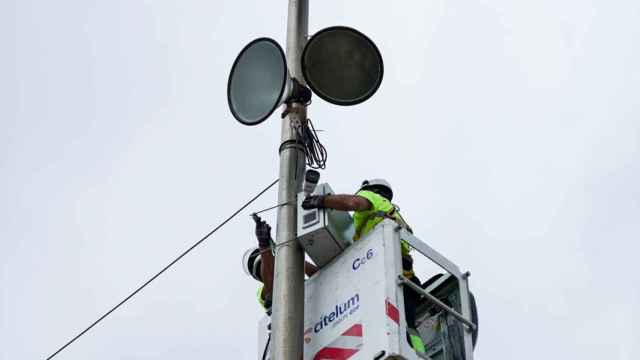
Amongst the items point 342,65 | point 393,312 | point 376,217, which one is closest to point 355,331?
point 393,312

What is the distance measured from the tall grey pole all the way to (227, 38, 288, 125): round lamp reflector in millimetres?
228

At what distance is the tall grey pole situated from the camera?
26.6 feet

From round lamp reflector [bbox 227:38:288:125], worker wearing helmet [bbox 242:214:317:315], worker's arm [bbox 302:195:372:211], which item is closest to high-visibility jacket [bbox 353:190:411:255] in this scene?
worker's arm [bbox 302:195:372:211]

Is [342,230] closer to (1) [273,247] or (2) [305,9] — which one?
(1) [273,247]

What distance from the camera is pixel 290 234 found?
8.88 meters

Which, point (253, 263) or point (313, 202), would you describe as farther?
point (253, 263)

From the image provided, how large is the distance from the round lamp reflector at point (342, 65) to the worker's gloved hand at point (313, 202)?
135 centimetres

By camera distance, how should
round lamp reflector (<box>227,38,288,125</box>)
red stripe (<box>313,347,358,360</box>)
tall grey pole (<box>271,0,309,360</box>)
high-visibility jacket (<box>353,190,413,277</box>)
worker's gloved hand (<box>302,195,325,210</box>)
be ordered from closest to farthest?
1. tall grey pole (<box>271,0,309,360</box>)
2. red stripe (<box>313,347,358,360</box>)
3. worker's gloved hand (<box>302,195,325,210</box>)
4. high-visibility jacket (<box>353,190,413,277</box>)
5. round lamp reflector (<box>227,38,288,125</box>)

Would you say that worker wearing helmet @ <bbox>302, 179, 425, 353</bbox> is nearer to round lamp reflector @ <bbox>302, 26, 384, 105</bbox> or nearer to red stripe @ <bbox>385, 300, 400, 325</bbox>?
red stripe @ <bbox>385, 300, 400, 325</bbox>

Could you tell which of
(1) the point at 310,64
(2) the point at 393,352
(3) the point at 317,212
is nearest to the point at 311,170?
(3) the point at 317,212

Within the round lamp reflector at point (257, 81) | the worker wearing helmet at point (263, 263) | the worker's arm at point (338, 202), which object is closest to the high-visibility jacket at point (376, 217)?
the worker's arm at point (338, 202)

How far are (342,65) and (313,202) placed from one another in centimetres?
174

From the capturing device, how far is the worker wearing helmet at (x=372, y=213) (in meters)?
8.98

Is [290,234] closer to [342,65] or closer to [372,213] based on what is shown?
[372,213]
